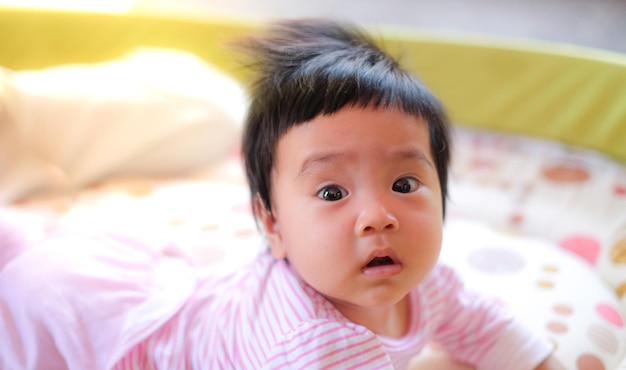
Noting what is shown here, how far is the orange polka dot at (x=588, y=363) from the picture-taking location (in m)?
0.85

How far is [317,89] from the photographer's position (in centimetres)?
74

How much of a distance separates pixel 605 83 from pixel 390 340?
780 millimetres

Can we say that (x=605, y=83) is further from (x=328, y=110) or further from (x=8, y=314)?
(x=8, y=314)

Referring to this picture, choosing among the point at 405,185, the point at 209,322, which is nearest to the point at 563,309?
the point at 405,185

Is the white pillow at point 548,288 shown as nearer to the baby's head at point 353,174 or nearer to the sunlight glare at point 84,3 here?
the baby's head at point 353,174

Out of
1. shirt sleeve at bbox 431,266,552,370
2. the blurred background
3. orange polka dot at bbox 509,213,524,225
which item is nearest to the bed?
orange polka dot at bbox 509,213,524,225

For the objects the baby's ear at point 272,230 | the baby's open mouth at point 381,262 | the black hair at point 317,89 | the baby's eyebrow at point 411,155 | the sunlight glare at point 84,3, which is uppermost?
the sunlight glare at point 84,3

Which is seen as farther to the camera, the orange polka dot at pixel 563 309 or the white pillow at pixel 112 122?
the white pillow at pixel 112 122

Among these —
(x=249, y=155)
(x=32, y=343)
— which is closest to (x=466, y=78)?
(x=249, y=155)

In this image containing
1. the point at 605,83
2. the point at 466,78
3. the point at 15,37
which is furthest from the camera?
the point at 15,37

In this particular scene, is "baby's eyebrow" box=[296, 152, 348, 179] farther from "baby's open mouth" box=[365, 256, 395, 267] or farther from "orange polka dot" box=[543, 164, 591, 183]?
"orange polka dot" box=[543, 164, 591, 183]

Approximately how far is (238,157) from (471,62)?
517 mm

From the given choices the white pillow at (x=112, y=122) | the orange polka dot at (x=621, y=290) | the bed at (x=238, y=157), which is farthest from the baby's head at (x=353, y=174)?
the white pillow at (x=112, y=122)

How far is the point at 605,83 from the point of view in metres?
1.29
